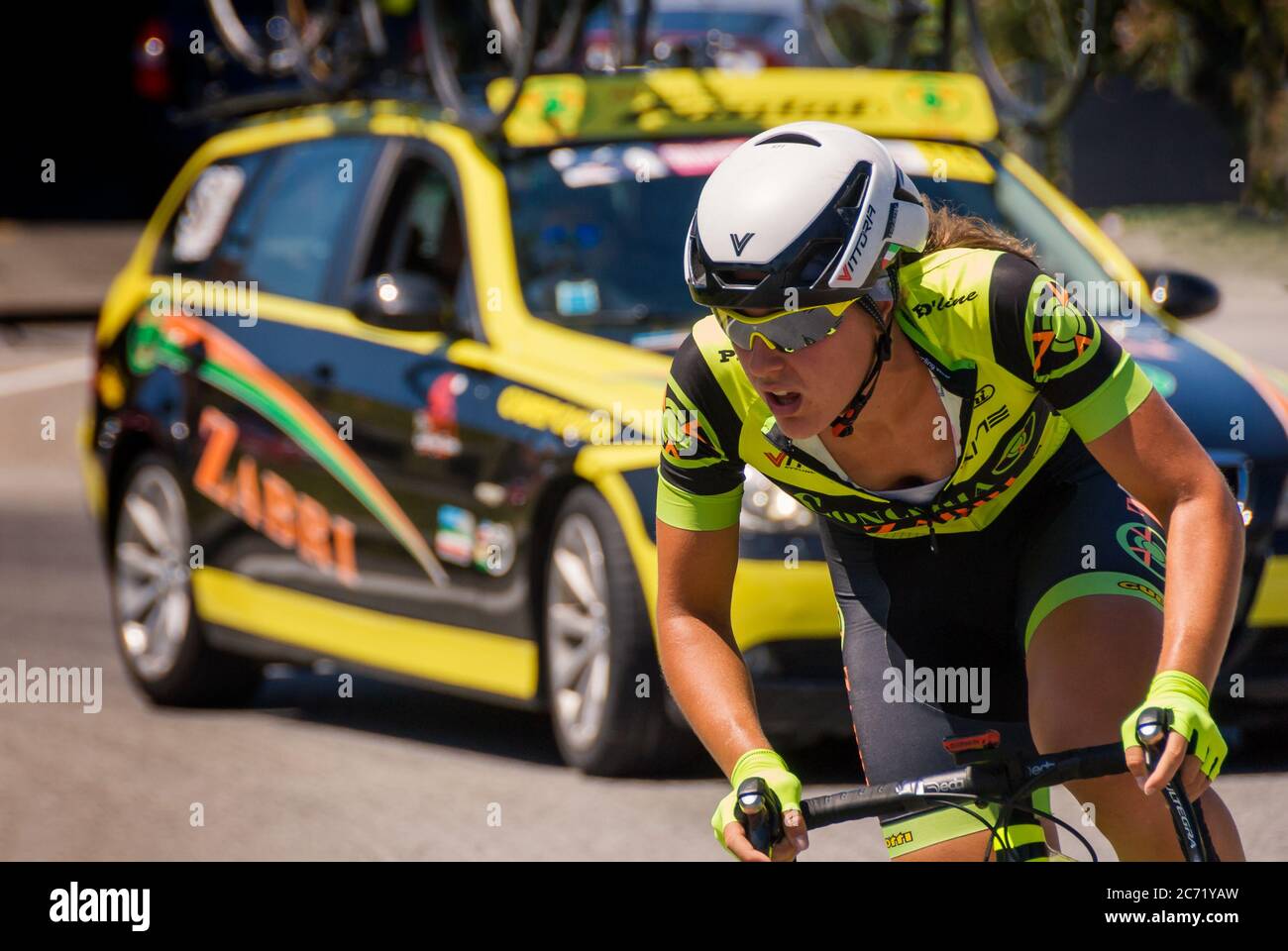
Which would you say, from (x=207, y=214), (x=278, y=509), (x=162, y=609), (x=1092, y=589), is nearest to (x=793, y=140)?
(x=1092, y=589)

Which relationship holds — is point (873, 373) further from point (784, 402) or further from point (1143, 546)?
point (1143, 546)

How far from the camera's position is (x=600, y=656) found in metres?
7.38

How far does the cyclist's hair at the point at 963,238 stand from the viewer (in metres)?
4.31

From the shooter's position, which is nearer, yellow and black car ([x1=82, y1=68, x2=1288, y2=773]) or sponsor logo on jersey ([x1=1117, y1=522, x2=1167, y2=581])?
sponsor logo on jersey ([x1=1117, y1=522, x2=1167, y2=581])

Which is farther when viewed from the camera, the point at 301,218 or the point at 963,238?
the point at 301,218

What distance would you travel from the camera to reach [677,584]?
13.8 feet

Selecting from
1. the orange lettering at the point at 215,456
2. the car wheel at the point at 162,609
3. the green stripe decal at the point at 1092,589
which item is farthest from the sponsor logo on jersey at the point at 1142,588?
the car wheel at the point at 162,609

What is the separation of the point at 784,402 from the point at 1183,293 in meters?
4.67

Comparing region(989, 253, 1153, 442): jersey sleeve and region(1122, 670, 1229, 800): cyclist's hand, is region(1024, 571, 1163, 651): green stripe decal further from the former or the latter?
region(1122, 670, 1229, 800): cyclist's hand

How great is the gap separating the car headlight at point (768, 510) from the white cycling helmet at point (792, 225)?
122 inches

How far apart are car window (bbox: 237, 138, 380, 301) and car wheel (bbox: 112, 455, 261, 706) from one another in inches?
33.9

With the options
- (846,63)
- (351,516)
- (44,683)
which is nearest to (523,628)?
(351,516)

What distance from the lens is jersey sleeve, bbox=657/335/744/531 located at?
4215 mm

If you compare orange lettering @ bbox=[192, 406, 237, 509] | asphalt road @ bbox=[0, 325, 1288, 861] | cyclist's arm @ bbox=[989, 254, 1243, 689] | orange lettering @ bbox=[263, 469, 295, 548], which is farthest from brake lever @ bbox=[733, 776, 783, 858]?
orange lettering @ bbox=[192, 406, 237, 509]
